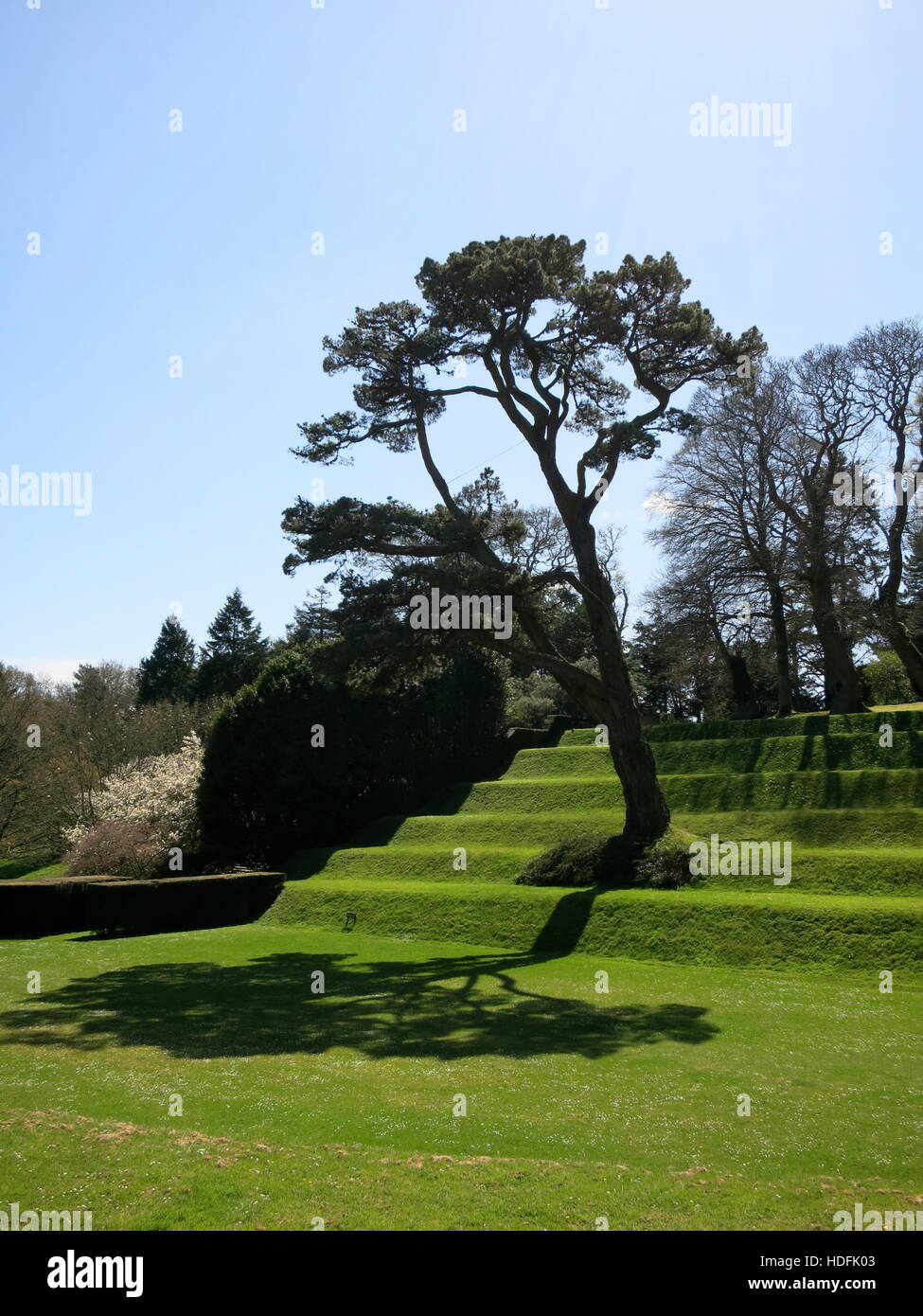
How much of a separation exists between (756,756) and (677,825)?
6.21 metres

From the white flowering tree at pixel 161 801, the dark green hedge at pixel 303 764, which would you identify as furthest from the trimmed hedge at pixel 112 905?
the dark green hedge at pixel 303 764

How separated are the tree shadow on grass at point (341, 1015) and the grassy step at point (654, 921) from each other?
2.41 m

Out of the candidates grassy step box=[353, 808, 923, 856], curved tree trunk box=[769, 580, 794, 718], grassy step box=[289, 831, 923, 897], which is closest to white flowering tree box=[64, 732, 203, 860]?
grassy step box=[289, 831, 923, 897]

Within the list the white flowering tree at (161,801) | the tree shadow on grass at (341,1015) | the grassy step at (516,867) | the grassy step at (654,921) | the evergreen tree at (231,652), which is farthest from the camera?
the evergreen tree at (231,652)

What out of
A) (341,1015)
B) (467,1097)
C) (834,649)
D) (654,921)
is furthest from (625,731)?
(834,649)

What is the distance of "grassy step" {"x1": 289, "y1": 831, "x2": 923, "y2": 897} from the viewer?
20.4 m

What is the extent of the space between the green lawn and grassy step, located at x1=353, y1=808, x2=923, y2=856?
329 inches

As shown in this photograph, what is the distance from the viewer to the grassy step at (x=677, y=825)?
78.6ft

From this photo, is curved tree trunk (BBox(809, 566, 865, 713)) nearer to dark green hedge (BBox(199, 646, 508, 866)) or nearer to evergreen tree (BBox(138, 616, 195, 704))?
dark green hedge (BBox(199, 646, 508, 866))

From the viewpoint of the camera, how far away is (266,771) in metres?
33.7

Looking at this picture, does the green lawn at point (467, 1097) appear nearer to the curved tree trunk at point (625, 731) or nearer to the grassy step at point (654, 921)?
the grassy step at point (654, 921)
